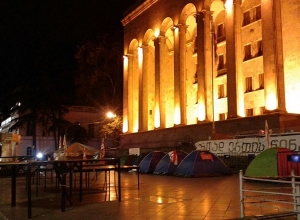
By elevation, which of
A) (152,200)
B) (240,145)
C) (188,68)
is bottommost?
(152,200)

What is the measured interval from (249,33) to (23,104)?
31.7 m

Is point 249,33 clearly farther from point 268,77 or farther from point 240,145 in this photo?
point 240,145

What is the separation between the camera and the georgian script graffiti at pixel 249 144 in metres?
19.6

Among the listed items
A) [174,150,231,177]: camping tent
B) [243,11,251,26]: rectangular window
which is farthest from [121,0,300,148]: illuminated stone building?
[174,150,231,177]: camping tent

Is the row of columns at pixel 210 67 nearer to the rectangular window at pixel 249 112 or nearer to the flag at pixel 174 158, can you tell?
the rectangular window at pixel 249 112

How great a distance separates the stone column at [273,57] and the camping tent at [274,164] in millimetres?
11208

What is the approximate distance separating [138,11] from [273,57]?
22845 millimetres

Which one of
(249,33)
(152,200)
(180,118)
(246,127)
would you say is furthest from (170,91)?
(152,200)

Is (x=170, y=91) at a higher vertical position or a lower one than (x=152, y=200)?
higher

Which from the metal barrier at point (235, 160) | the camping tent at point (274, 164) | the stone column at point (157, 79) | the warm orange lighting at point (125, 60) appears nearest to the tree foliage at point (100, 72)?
the warm orange lighting at point (125, 60)

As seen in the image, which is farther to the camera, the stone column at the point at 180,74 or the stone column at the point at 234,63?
the stone column at the point at 180,74

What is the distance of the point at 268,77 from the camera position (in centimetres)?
2900

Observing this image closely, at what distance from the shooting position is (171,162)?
80.0 feet

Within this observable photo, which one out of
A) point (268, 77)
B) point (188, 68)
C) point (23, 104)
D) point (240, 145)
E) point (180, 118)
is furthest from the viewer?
point (23, 104)
